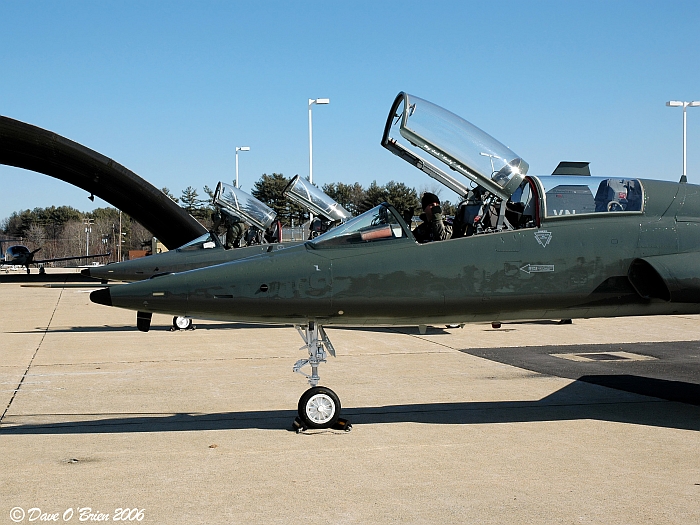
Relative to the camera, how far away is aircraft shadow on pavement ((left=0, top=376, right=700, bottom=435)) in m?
7.66

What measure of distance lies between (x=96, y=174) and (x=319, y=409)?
38679mm

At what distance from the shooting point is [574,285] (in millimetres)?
7723

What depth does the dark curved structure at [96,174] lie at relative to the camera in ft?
128

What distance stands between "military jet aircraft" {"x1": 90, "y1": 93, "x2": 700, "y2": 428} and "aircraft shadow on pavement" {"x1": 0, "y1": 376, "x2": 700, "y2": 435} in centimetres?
84

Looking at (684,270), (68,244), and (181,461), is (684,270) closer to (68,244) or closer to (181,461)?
(181,461)

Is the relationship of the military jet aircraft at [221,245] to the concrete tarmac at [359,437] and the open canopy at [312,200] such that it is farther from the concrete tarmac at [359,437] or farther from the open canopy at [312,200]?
the concrete tarmac at [359,437]

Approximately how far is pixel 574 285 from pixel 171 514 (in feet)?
15.3

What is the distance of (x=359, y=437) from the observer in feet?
23.4

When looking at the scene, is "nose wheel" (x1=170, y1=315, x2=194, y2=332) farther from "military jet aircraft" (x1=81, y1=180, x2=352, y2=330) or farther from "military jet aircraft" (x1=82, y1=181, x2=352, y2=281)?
"military jet aircraft" (x1=82, y1=181, x2=352, y2=281)

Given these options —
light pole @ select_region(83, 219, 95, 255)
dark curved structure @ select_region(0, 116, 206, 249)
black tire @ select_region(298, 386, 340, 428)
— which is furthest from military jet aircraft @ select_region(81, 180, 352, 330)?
light pole @ select_region(83, 219, 95, 255)

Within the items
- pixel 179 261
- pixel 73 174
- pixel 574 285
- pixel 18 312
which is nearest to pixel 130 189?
pixel 73 174

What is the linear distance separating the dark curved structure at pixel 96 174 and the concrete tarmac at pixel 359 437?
27.8 metres

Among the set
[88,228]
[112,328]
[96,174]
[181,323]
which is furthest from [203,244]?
[88,228]

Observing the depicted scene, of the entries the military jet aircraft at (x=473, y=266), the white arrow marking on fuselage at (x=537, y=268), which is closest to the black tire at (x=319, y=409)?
the military jet aircraft at (x=473, y=266)
